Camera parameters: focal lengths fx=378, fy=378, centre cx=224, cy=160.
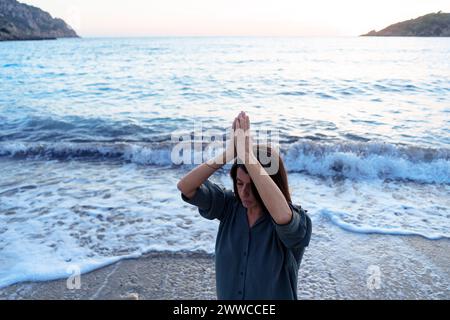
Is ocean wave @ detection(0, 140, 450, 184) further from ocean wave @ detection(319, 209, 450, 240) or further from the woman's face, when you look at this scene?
the woman's face

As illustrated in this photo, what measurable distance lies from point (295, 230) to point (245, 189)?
39 cm

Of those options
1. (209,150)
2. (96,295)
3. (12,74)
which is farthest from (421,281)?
(12,74)

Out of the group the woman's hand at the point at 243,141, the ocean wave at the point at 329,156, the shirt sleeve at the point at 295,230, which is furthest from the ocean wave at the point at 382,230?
the woman's hand at the point at 243,141

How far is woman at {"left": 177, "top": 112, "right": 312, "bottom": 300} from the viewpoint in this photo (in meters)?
2.01

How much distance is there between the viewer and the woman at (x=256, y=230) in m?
2.01

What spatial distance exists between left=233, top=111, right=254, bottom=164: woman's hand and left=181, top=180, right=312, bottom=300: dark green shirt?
1.26 feet

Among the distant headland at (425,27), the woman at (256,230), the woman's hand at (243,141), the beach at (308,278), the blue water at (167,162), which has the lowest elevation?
the beach at (308,278)

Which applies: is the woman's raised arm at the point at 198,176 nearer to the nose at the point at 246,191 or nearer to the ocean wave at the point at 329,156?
the nose at the point at 246,191

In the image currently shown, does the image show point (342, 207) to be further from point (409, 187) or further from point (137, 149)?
point (137, 149)

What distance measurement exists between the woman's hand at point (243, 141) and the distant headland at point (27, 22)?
135m

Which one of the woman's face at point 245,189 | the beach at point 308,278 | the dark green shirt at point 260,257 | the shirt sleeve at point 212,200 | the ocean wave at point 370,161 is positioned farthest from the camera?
the ocean wave at point 370,161

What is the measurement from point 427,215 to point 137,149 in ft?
23.9

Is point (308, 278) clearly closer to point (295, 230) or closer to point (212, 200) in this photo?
point (212, 200)

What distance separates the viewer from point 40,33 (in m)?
148
